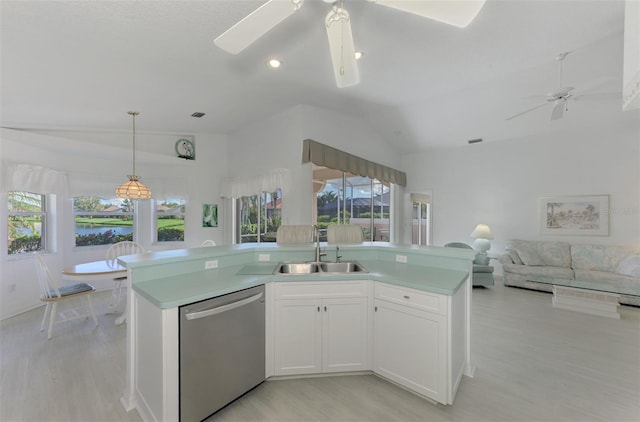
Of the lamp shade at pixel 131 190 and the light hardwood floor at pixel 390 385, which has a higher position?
the lamp shade at pixel 131 190

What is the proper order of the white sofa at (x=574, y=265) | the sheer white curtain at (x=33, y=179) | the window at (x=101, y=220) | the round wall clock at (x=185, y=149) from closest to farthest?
the sheer white curtain at (x=33, y=179) → the white sofa at (x=574, y=265) → the window at (x=101, y=220) → the round wall clock at (x=185, y=149)

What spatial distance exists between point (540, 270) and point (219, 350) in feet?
17.8

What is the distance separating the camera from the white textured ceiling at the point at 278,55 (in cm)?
225

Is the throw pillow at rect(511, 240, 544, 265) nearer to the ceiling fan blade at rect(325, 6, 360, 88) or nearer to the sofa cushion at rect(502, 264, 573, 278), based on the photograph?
the sofa cushion at rect(502, 264, 573, 278)

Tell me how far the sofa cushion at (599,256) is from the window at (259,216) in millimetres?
5348

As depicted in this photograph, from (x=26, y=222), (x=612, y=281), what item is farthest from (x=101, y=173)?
(x=612, y=281)

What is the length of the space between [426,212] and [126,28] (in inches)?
259

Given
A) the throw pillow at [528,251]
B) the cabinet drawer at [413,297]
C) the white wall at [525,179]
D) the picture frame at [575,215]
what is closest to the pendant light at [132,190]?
the cabinet drawer at [413,297]

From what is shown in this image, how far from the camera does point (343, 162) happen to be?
16.4 ft

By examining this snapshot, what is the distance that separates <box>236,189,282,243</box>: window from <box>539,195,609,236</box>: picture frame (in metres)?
5.20

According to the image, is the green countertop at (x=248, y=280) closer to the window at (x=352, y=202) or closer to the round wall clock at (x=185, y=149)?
the window at (x=352, y=202)

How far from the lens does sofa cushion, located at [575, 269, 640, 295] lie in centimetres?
405

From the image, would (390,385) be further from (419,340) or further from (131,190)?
(131,190)

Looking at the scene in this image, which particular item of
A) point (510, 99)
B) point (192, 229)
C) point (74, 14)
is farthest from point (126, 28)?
point (510, 99)
